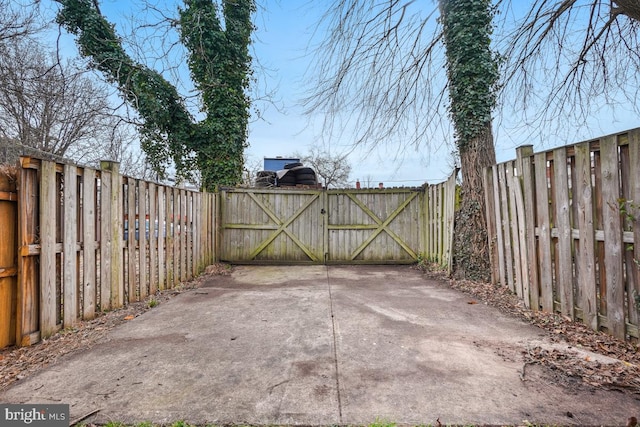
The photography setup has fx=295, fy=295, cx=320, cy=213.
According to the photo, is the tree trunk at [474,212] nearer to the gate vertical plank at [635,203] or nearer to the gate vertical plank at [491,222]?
the gate vertical plank at [491,222]

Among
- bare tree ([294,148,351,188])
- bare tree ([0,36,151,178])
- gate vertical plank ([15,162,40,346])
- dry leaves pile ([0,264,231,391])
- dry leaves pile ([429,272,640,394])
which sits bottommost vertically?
dry leaves pile ([429,272,640,394])

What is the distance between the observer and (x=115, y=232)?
10.9 feet

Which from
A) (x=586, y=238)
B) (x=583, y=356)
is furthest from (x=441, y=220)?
(x=583, y=356)

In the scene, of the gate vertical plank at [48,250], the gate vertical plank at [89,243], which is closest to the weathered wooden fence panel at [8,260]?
the gate vertical plank at [48,250]

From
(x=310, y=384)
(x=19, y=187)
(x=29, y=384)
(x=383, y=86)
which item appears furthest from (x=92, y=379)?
(x=383, y=86)

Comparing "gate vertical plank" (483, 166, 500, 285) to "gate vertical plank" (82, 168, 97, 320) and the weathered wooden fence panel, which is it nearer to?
"gate vertical plank" (82, 168, 97, 320)

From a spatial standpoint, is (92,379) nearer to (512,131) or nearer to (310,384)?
(310,384)

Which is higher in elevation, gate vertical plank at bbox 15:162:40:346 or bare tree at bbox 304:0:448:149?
bare tree at bbox 304:0:448:149

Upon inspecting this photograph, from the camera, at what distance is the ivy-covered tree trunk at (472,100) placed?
→ 178 inches

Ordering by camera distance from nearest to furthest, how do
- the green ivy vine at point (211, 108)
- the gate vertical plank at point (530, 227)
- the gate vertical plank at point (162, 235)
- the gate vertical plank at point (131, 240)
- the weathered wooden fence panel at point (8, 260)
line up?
the weathered wooden fence panel at point (8, 260) < the gate vertical plank at point (530, 227) < the gate vertical plank at point (131, 240) < the gate vertical plank at point (162, 235) < the green ivy vine at point (211, 108)

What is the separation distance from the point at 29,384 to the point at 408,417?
225 cm

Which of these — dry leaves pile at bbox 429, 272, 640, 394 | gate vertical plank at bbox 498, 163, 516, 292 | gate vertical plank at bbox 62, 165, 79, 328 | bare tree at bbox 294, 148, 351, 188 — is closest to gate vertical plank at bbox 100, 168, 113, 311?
gate vertical plank at bbox 62, 165, 79, 328

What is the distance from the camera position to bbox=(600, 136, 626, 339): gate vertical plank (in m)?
2.30

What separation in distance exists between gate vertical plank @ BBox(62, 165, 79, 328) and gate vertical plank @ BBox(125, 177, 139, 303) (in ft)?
2.40
